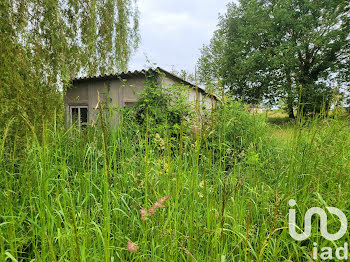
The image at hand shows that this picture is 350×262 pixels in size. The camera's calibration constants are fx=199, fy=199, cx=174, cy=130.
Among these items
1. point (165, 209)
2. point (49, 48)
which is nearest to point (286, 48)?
point (49, 48)

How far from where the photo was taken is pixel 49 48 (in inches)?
212

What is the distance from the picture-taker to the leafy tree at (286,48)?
45.6 feet

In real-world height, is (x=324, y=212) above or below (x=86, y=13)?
below

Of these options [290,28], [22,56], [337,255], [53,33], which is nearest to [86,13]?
[53,33]

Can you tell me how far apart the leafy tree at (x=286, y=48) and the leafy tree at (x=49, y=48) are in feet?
18.7

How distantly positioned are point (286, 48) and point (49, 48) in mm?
15542

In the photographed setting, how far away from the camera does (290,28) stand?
15.0 meters

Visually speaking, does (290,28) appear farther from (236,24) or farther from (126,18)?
(126,18)

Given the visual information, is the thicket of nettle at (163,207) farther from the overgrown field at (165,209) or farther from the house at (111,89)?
the house at (111,89)

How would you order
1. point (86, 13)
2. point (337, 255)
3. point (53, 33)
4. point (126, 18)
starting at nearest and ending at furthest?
point (337, 255), point (53, 33), point (86, 13), point (126, 18)

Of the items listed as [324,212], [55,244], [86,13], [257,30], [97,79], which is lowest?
[55,244]

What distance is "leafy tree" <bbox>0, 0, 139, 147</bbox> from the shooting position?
271 cm

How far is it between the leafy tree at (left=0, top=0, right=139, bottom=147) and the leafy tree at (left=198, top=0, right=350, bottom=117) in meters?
5.69

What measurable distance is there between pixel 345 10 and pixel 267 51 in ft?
17.4
